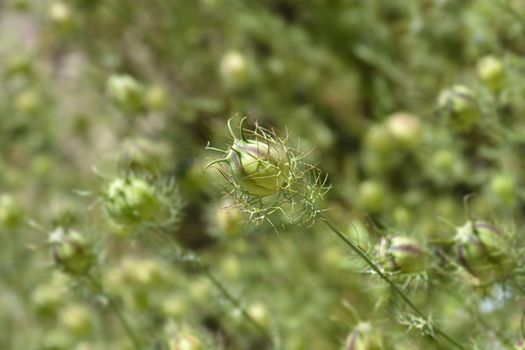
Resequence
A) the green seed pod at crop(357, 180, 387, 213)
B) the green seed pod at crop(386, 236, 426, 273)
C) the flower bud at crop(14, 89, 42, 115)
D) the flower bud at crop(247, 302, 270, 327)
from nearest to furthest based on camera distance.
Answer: the green seed pod at crop(386, 236, 426, 273)
the flower bud at crop(247, 302, 270, 327)
the green seed pod at crop(357, 180, 387, 213)
the flower bud at crop(14, 89, 42, 115)

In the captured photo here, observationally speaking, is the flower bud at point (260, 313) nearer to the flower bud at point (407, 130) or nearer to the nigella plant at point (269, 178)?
the flower bud at point (407, 130)

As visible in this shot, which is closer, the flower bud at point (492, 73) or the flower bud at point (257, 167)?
the flower bud at point (257, 167)

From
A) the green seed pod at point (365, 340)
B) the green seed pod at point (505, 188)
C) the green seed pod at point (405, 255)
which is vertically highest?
the green seed pod at point (505, 188)

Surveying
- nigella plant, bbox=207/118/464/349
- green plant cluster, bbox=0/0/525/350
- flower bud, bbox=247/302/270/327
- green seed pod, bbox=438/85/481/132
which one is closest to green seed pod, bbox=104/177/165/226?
green plant cluster, bbox=0/0/525/350

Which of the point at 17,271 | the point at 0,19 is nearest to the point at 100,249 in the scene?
the point at 17,271

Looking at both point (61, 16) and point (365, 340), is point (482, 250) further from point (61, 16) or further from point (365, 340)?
point (61, 16)

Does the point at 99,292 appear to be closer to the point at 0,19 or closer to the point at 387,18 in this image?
the point at 387,18

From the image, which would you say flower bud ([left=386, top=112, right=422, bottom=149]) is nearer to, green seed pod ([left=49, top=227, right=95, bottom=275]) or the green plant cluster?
the green plant cluster

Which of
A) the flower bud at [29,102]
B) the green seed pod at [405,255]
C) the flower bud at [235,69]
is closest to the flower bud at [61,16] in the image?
the flower bud at [29,102]
